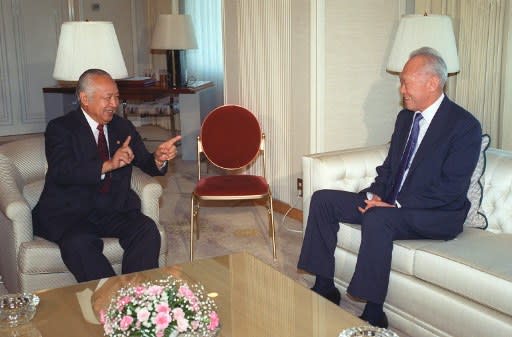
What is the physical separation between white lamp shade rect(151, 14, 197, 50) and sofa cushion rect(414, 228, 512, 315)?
448 cm

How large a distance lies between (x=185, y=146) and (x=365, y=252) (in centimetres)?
417

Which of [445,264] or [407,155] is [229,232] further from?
[445,264]

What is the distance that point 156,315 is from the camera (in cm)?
205

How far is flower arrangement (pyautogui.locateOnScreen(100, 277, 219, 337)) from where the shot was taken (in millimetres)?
2053

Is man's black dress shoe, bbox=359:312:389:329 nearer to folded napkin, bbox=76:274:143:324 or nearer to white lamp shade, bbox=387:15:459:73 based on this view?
folded napkin, bbox=76:274:143:324

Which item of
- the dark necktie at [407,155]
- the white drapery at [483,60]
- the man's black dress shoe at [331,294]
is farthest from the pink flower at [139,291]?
the white drapery at [483,60]

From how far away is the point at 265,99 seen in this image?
5.34 meters

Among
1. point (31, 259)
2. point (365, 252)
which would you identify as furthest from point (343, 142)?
point (31, 259)

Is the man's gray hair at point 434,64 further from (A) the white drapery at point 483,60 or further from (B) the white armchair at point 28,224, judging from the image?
(B) the white armchair at point 28,224

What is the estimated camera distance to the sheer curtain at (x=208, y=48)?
25.0 ft

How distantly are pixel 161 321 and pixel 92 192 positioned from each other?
5.37ft

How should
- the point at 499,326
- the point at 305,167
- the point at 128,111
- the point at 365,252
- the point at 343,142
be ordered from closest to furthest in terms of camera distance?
the point at 499,326, the point at 365,252, the point at 305,167, the point at 343,142, the point at 128,111

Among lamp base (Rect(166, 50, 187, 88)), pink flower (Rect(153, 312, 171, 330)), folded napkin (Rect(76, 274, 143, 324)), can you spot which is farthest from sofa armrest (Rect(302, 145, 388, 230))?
lamp base (Rect(166, 50, 187, 88))

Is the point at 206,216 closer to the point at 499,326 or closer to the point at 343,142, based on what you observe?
the point at 343,142
